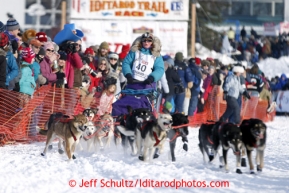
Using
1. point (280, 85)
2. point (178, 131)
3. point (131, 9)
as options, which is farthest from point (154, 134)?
point (280, 85)

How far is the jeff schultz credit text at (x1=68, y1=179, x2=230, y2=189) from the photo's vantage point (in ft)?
24.0

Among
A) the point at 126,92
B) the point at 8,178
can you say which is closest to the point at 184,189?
the point at 8,178

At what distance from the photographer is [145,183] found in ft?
24.4

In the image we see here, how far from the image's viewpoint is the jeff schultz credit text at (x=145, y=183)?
732 cm

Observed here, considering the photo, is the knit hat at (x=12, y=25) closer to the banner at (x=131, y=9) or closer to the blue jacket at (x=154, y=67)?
the blue jacket at (x=154, y=67)

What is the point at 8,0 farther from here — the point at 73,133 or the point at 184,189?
Result: the point at 184,189

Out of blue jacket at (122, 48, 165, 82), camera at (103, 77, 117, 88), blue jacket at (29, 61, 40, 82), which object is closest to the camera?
blue jacket at (122, 48, 165, 82)

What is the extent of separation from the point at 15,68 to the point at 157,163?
3.08 metres

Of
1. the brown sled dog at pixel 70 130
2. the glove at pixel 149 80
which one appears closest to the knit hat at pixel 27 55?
the brown sled dog at pixel 70 130

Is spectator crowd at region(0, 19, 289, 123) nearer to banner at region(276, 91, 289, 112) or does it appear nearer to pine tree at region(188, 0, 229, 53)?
banner at region(276, 91, 289, 112)

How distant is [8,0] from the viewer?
33406mm

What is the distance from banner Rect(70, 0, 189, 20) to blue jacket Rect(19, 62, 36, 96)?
10.9 m

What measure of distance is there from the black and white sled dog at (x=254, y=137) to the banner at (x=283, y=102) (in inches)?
599

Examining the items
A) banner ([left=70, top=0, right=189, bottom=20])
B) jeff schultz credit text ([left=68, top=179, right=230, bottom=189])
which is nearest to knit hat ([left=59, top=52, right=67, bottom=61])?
jeff schultz credit text ([left=68, top=179, right=230, bottom=189])
